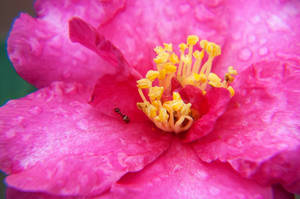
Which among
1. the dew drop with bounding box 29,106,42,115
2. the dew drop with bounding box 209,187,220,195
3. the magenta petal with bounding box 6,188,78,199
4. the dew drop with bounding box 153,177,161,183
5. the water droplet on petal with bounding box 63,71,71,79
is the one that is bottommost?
the magenta petal with bounding box 6,188,78,199

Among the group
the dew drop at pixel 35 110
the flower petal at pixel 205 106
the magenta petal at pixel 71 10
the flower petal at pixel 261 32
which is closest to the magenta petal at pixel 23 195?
the dew drop at pixel 35 110

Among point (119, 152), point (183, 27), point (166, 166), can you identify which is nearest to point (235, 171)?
point (166, 166)

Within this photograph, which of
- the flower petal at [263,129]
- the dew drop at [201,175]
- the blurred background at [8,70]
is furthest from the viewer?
the blurred background at [8,70]

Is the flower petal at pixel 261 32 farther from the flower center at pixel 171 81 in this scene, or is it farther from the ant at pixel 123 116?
the ant at pixel 123 116

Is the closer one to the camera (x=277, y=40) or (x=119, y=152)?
(x=119, y=152)

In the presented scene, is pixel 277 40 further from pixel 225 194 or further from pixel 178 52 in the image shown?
pixel 225 194

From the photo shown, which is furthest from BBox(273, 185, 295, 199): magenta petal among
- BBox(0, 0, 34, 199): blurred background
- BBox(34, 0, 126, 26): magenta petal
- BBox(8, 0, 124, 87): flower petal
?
BBox(0, 0, 34, 199): blurred background

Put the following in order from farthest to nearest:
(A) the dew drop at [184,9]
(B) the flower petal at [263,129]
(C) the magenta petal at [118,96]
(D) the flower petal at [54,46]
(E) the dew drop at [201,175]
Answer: (A) the dew drop at [184,9], (D) the flower petal at [54,46], (C) the magenta petal at [118,96], (E) the dew drop at [201,175], (B) the flower petal at [263,129]

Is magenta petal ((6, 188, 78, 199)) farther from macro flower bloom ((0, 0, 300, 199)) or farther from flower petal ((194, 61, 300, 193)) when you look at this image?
flower petal ((194, 61, 300, 193))
